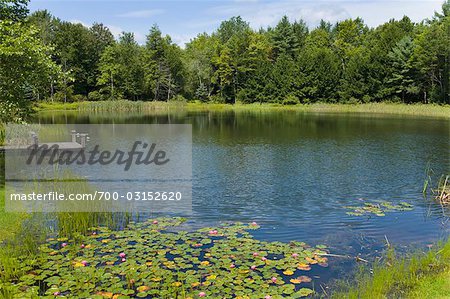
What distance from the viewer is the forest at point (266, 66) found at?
73062 mm

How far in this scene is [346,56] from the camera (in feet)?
303

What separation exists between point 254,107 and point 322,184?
6593 cm

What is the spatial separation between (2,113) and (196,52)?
84.1 metres

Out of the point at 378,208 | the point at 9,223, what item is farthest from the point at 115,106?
the point at 9,223

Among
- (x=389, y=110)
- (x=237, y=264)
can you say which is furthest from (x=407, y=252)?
(x=389, y=110)

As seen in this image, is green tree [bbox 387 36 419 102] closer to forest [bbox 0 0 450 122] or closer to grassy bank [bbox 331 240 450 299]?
forest [bbox 0 0 450 122]

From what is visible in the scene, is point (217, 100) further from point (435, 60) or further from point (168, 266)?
point (168, 266)

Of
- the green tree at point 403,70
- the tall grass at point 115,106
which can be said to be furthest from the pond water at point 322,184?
the tall grass at point 115,106

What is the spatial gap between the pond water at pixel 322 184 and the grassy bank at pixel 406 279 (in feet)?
3.12

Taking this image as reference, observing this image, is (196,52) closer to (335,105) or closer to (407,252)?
(335,105)

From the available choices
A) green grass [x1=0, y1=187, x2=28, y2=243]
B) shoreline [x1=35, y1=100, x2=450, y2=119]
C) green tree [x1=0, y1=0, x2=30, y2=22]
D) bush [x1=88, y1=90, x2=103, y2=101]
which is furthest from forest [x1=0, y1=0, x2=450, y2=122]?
green grass [x1=0, y1=187, x2=28, y2=243]

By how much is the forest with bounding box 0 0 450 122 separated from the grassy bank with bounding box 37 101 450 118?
3217mm

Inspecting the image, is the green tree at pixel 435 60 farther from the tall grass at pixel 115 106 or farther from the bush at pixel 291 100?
the tall grass at pixel 115 106

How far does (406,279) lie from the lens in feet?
30.1
